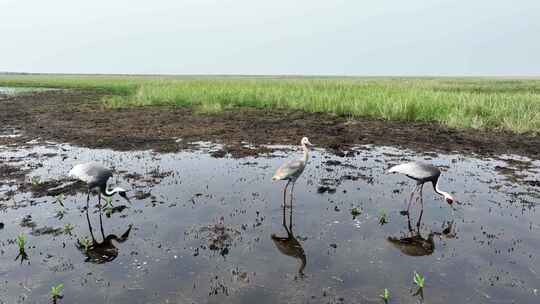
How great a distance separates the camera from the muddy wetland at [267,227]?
5207 mm

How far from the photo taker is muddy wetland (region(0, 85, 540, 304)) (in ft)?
17.1

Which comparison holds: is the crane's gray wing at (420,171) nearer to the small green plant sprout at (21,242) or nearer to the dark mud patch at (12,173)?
the small green plant sprout at (21,242)

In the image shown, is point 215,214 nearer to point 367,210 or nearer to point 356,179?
point 367,210

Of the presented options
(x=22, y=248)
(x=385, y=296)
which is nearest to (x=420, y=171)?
(x=385, y=296)

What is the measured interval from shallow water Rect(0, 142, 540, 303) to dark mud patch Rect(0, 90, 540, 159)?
9.97ft

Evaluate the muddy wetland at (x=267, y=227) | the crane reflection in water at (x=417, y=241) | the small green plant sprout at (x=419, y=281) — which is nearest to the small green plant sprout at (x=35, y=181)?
the muddy wetland at (x=267, y=227)

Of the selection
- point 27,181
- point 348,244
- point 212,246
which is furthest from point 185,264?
point 27,181

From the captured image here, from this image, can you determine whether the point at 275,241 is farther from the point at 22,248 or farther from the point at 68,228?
the point at 22,248

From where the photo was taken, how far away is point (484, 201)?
848cm

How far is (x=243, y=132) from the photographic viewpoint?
1659 cm

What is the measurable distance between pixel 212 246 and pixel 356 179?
203 inches

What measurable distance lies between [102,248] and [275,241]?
3077 mm

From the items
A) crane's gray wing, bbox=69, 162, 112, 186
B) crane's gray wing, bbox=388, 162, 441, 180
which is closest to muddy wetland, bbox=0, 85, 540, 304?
crane's gray wing, bbox=69, 162, 112, 186

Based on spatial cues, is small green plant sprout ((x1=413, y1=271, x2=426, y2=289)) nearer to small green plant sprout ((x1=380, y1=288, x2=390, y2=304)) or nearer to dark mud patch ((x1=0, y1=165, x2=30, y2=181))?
small green plant sprout ((x1=380, y1=288, x2=390, y2=304))
